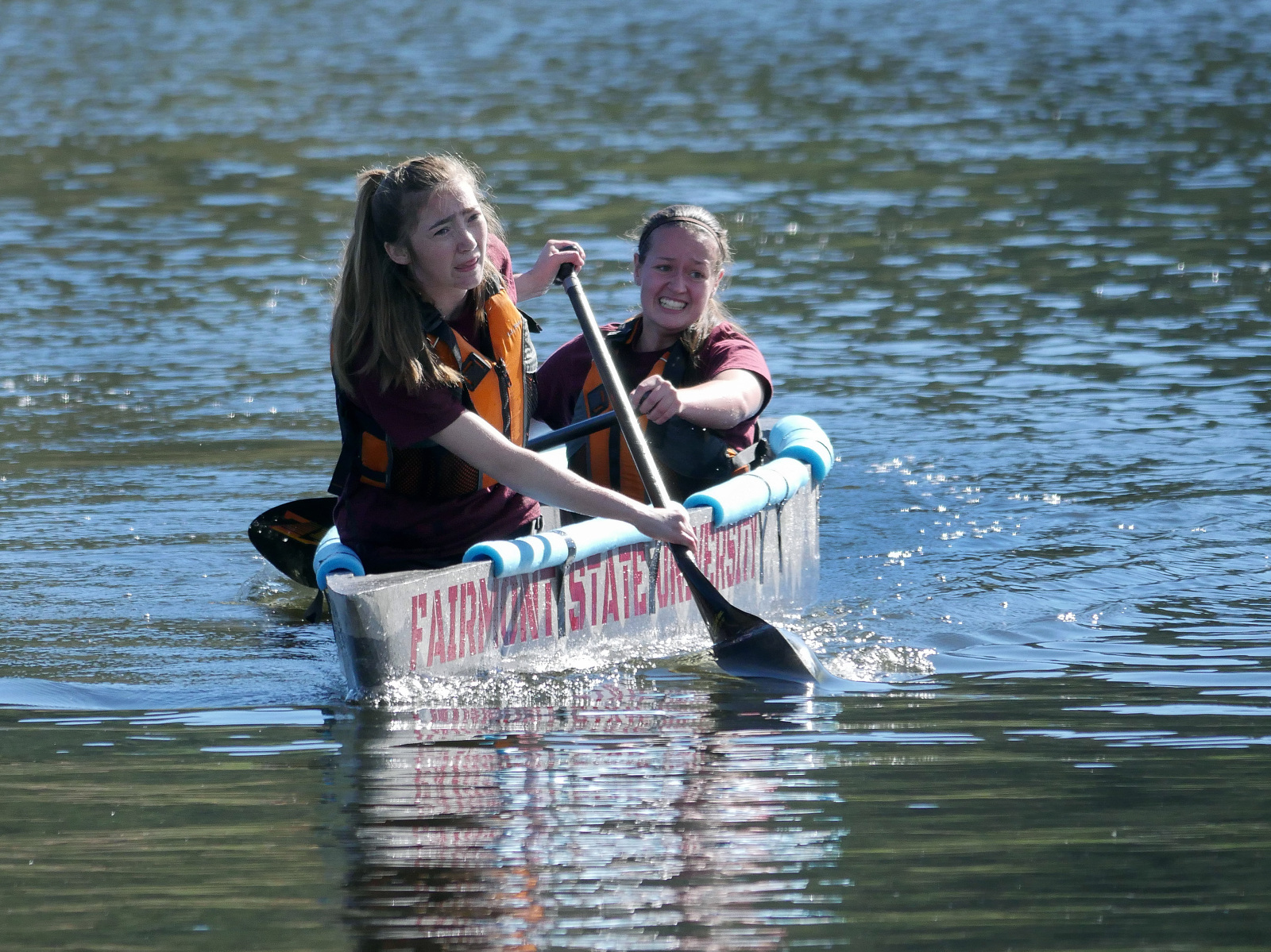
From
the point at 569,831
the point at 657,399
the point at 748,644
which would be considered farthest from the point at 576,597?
the point at 569,831

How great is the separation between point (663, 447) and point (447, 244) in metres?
1.59

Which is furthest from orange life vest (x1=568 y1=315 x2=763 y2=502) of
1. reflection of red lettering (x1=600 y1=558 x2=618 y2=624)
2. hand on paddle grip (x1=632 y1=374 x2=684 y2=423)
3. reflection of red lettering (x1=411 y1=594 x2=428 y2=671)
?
reflection of red lettering (x1=411 y1=594 x2=428 y2=671)

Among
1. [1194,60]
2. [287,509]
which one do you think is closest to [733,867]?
[287,509]

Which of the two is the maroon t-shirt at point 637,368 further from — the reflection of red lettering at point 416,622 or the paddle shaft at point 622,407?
the reflection of red lettering at point 416,622

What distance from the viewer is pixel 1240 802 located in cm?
389

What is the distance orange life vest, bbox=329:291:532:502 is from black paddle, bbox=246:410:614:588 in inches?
42.9

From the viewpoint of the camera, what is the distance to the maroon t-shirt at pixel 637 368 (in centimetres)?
601

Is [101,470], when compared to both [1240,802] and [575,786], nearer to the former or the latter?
[575,786]

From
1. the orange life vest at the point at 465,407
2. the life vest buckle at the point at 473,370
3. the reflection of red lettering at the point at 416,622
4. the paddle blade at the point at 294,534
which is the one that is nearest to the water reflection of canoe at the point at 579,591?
the reflection of red lettering at the point at 416,622

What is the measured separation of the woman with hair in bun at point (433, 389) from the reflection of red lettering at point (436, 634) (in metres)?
0.33

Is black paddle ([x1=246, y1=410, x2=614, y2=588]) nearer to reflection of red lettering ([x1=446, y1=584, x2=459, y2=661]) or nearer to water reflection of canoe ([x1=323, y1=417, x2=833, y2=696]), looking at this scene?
water reflection of canoe ([x1=323, y1=417, x2=833, y2=696])

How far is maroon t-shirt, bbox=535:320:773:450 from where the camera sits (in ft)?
19.7

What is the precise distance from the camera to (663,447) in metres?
6.12

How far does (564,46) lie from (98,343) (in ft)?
57.3
